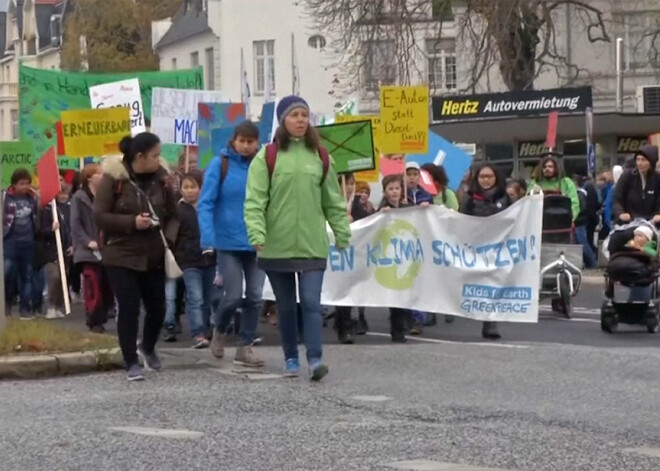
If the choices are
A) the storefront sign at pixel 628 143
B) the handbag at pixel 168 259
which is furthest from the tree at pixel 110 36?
the handbag at pixel 168 259

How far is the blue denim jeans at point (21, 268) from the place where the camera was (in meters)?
19.3

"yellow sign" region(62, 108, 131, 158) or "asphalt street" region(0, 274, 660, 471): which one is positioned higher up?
"yellow sign" region(62, 108, 131, 158)

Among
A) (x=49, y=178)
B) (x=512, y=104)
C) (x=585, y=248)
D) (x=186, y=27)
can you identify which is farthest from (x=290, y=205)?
(x=186, y=27)

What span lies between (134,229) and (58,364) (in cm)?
132

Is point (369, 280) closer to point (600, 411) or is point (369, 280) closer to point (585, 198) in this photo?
point (600, 411)

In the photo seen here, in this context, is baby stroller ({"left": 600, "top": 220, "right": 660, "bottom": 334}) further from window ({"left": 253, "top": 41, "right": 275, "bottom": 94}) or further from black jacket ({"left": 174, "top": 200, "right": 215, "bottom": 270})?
window ({"left": 253, "top": 41, "right": 275, "bottom": 94})

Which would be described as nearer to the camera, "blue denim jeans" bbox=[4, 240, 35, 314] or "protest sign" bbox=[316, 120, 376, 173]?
"protest sign" bbox=[316, 120, 376, 173]

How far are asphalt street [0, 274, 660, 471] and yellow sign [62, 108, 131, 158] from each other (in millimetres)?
4923

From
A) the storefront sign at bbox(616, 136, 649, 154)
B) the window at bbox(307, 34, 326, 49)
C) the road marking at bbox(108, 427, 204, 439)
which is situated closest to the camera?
the road marking at bbox(108, 427, 204, 439)

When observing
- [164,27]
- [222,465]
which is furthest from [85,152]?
[164,27]

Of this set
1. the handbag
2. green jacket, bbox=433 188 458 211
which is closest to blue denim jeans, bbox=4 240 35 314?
green jacket, bbox=433 188 458 211

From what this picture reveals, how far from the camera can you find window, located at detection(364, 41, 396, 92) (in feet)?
124

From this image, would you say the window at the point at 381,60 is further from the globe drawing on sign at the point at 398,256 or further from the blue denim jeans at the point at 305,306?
the blue denim jeans at the point at 305,306

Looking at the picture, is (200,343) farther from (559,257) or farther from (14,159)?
(14,159)
